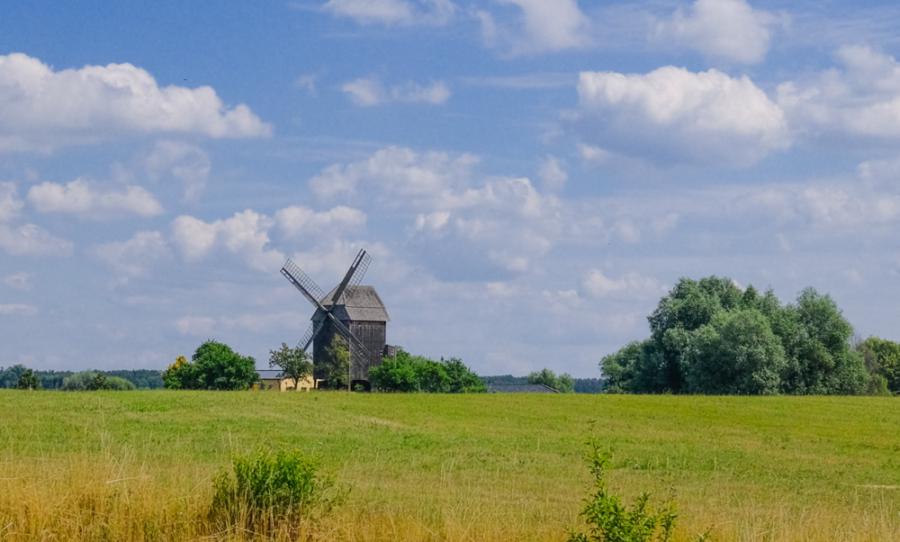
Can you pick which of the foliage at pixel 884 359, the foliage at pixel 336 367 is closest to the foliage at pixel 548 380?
the foliage at pixel 884 359

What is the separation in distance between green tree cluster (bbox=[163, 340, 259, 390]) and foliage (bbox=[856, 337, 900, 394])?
68843 mm

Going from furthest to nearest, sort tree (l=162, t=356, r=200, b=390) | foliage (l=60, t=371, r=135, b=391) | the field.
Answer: tree (l=162, t=356, r=200, b=390) < foliage (l=60, t=371, r=135, b=391) < the field

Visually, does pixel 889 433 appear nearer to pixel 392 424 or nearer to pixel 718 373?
pixel 392 424

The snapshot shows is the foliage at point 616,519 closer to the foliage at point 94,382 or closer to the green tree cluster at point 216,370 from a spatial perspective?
the foliage at point 94,382

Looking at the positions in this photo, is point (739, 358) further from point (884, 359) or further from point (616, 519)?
point (616, 519)

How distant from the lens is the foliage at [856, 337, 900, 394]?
132 m

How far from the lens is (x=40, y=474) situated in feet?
53.8

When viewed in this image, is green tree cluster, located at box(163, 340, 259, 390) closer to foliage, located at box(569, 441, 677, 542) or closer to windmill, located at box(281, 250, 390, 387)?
windmill, located at box(281, 250, 390, 387)

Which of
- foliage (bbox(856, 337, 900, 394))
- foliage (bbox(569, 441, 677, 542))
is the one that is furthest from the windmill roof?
foliage (bbox(569, 441, 677, 542))

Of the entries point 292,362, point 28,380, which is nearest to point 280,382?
point 292,362

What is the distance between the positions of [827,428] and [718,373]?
1456 inches

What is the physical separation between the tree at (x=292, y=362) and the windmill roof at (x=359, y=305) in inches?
320

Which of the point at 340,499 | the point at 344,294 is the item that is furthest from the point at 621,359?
the point at 340,499

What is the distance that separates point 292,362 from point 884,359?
78176mm
